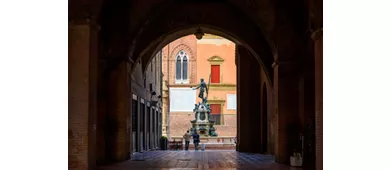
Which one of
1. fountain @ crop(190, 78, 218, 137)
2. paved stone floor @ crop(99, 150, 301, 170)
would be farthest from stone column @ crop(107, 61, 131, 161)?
fountain @ crop(190, 78, 218, 137)

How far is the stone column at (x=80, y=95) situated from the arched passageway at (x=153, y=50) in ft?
0.06

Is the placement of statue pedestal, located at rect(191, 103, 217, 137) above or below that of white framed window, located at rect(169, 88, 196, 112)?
below

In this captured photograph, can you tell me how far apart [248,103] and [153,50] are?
4.28m

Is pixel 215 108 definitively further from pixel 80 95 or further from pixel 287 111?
pixel 80 95

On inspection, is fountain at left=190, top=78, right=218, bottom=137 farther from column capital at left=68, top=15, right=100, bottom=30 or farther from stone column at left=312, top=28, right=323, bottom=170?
stone column at left=312, top=28, right=323, bottom=170

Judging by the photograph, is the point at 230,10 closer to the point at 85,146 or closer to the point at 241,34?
the point at 241,34

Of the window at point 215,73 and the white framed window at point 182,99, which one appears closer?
the white framed window at point 182,99

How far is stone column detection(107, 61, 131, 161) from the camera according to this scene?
13.8 meters

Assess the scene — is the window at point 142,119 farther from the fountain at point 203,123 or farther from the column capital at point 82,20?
the fountain at point 203,123

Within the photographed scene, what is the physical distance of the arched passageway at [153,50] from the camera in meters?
10.0

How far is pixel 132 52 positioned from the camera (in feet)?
47.1

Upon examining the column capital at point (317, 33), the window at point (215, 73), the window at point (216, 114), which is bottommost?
the window at point (216, 114)

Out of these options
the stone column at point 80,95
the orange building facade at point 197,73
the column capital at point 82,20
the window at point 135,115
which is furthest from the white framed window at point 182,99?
the column capital at point 82,20

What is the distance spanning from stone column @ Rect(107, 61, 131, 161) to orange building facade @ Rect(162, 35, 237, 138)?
2912cm
